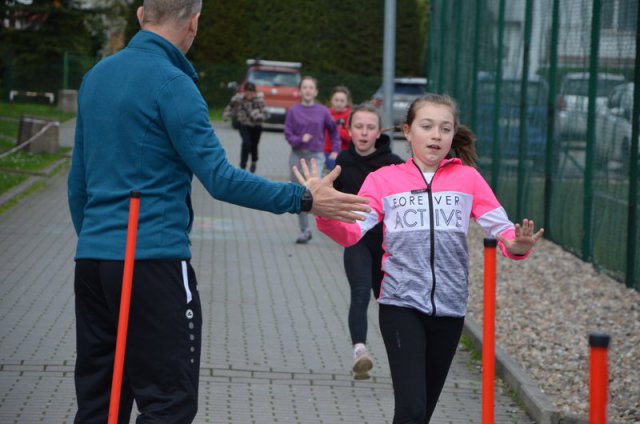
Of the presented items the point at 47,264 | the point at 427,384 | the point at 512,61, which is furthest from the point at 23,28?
the point at 427,384

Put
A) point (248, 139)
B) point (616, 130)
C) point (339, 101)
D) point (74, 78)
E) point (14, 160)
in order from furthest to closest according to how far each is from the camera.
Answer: point (74, 78)
point (14, 160)
point (248, 139)
point (339, 101)
point (616, 130)

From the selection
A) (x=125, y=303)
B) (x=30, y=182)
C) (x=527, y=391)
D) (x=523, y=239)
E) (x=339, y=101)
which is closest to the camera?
(x=125, y=303)

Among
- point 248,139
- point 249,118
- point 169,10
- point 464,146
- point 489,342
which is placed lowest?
point 248,139

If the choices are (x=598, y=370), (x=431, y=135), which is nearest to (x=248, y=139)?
(x=431, y=135)

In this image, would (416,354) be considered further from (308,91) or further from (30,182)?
(30,182)

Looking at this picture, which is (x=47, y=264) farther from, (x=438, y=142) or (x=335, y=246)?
(x=438, y=142)

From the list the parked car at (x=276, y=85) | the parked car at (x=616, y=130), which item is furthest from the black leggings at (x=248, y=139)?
the parked car at (x=276, y=85)

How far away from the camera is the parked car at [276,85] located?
118 ft

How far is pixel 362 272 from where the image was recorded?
760 centimetres

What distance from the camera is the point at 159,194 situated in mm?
4148

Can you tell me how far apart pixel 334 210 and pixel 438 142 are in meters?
1.00

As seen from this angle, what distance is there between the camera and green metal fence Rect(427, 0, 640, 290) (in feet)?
36.2

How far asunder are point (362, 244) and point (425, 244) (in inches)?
101

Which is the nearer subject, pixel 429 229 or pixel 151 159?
pixel 151 159
